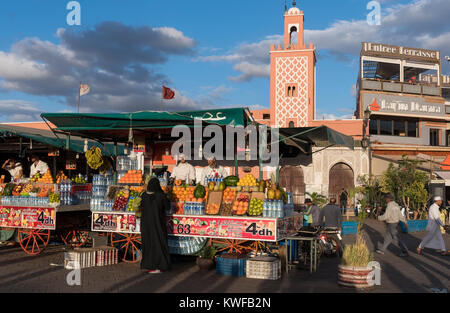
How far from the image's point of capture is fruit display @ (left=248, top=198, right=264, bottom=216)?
835 centimetres

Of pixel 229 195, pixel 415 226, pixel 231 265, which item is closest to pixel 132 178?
pixel 229 195

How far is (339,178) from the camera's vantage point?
26484 millimetres

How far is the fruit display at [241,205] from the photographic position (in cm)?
847

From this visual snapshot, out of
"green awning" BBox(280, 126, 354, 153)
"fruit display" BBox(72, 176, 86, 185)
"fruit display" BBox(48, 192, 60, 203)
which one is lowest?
"fruit display" BBox(48, 192, 60, 203)

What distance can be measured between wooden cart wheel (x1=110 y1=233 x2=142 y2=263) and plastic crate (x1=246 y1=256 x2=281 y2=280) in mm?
2681

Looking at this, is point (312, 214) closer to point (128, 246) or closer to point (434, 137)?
point (128, 246)

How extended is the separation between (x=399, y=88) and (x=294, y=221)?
85.8 ft

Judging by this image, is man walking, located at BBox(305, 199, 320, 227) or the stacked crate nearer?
the stacked crate

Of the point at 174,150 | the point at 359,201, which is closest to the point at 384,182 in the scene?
the point at 359,201

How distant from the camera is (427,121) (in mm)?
32625

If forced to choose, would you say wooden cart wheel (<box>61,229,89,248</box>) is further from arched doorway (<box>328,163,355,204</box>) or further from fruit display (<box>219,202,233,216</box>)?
arched doorway (<box>328,163,355,204</box>)

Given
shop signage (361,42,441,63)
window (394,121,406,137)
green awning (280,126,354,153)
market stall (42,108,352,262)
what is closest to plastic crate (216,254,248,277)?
market stall (42,108,352,262)

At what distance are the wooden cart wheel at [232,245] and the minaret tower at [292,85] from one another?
22.4m
